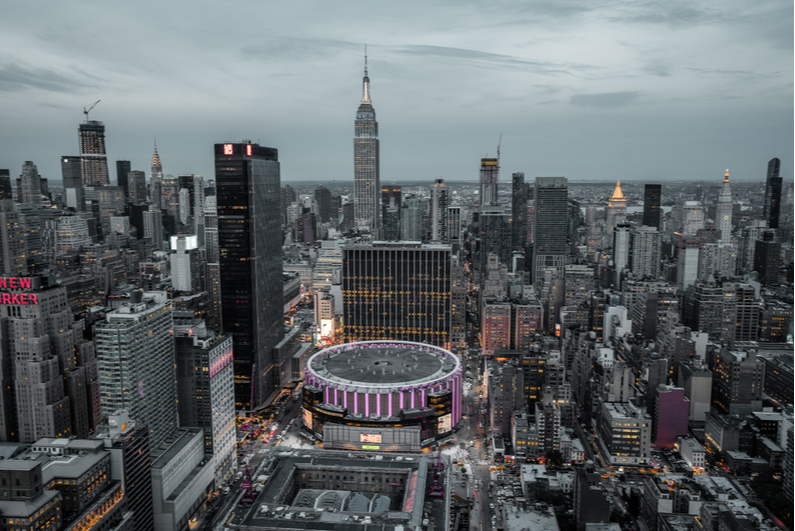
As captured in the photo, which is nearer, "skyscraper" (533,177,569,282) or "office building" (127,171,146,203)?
"skyscraper" (533,177,569,282)

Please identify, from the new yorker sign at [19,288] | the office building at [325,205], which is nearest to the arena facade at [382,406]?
the new yorker sign at [19,288]

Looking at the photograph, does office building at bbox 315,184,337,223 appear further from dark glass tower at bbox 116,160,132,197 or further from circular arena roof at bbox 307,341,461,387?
circular arena roof at bbox 307,341,461,387

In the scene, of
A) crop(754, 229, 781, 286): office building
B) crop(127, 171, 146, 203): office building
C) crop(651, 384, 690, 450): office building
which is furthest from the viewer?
crop(127, 171, 146, 203): office building

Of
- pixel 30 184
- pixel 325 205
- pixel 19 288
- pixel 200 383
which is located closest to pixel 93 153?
pixel 30 184

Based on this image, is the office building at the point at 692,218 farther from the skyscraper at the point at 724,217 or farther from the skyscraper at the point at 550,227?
the skyscraper at the point at 550,227

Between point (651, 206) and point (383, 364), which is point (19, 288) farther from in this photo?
point (651, 206)

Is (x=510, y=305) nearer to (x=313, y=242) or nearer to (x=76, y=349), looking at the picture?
(x=76, y=349)

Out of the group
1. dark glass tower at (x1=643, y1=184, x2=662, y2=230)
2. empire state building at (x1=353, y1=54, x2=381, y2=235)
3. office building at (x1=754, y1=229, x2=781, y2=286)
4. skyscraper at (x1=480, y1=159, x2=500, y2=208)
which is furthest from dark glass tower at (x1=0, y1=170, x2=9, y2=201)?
skyscraper at (x1=480, y1=159, x2=500, y2=208)
